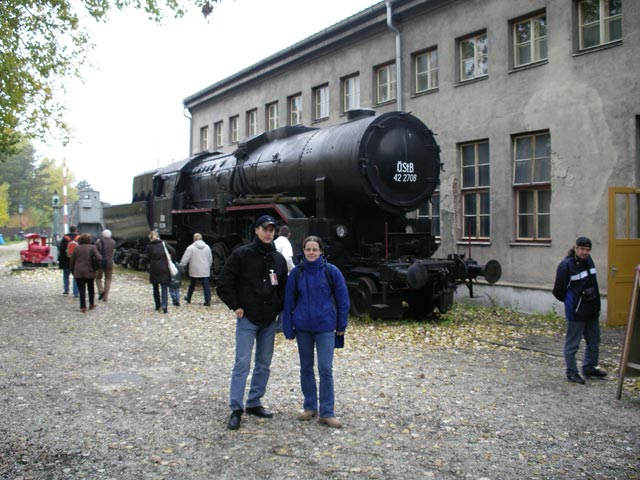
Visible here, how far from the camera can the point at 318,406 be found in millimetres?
5766

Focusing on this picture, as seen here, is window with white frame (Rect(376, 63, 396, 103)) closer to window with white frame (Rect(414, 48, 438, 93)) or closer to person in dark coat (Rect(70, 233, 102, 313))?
window with white frame (Rect(414, 48, 438, 93))

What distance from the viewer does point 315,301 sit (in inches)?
216

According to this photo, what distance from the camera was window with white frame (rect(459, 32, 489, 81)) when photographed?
48.7 ft

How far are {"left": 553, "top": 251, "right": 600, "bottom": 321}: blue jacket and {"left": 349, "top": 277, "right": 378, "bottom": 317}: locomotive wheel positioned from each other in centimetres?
386

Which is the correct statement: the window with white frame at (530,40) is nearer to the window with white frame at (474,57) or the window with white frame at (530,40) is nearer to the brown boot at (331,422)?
the window with white frame at (474,57)

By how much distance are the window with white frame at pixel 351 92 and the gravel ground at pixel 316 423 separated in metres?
11.2

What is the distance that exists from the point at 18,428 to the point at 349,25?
51.7ft

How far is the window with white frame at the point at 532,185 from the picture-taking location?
1345 cm

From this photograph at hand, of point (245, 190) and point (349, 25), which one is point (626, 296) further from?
point (349, 25)

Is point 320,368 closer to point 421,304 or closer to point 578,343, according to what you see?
point 578,343

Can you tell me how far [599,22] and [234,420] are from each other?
1113cm

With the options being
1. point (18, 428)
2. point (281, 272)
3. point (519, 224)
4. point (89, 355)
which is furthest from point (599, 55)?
point (18, 428)

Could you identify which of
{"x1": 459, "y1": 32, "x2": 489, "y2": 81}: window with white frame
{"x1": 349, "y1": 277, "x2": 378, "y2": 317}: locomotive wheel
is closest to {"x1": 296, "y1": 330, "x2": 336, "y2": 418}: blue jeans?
{"x1": 349, "y1": 277, "x2": 378, "y2": 317}: locomotive wheel

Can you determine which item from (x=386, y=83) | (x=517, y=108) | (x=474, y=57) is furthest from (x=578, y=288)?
(x=386, y=83)
